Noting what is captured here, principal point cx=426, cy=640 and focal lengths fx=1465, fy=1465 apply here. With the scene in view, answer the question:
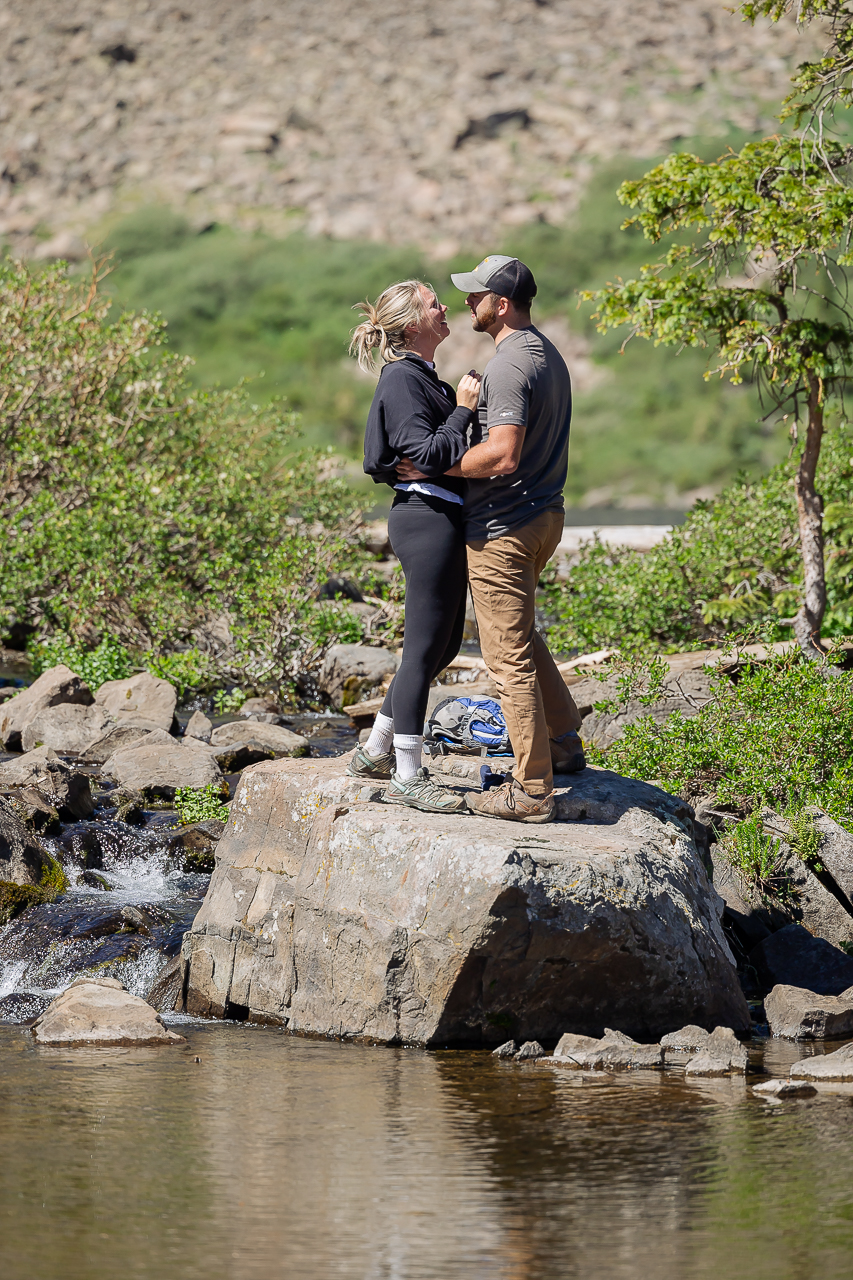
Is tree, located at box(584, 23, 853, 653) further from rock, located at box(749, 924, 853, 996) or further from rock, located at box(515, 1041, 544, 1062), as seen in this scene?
rock, located at box(515, 1041, 544, 1062)

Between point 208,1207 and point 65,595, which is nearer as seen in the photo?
point 208,1207

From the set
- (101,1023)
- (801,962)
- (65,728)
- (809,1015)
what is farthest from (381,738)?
(65,728)

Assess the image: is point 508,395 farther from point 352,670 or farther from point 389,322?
point 352,670

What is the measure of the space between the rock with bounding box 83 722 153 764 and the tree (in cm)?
598

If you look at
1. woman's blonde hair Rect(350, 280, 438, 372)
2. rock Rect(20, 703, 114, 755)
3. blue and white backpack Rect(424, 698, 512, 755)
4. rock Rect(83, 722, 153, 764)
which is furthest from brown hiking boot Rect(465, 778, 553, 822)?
rock Rect(20, 703, 114, 755)

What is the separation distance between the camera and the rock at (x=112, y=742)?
13133mm

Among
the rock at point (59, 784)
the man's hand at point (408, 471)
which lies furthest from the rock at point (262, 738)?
the man's hand at point (408, 471)

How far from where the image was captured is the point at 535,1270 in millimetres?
4066

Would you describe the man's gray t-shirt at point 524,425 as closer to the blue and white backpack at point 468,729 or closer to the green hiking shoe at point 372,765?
the green hiking shoe at point 372,765

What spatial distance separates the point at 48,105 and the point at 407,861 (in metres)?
136

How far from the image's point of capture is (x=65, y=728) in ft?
45.4

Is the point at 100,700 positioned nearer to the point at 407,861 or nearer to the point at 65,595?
the point at 65,595

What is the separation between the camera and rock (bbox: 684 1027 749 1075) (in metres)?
6.25

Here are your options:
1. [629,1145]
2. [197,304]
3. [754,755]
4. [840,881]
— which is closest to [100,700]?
[754,755]
